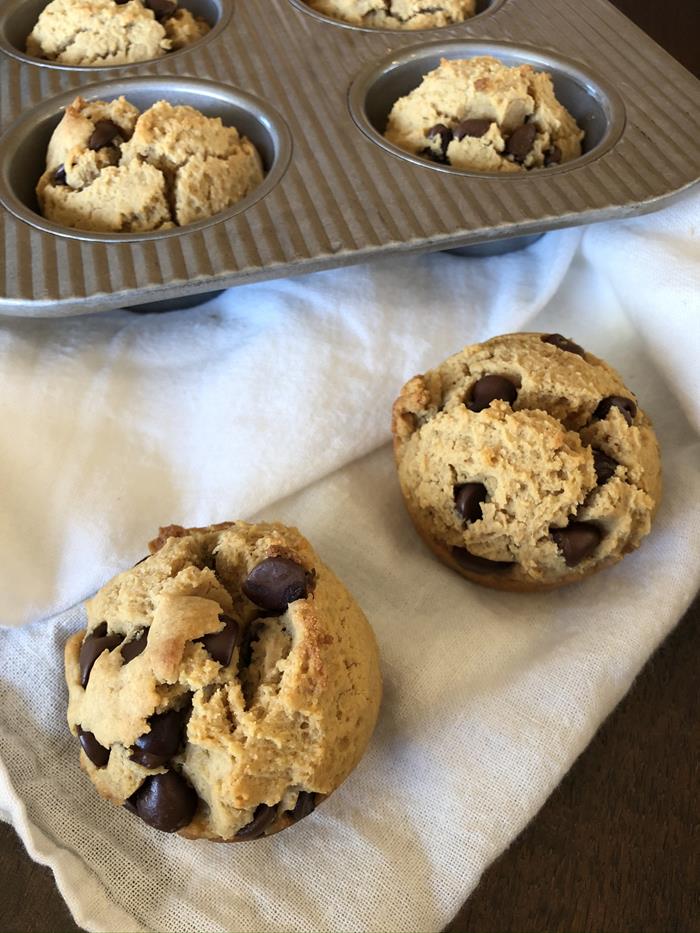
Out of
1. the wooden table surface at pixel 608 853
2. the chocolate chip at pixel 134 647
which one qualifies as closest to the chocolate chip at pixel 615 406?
the wooden table surface at pixel 608 853

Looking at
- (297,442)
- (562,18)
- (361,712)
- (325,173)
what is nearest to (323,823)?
(361,712)

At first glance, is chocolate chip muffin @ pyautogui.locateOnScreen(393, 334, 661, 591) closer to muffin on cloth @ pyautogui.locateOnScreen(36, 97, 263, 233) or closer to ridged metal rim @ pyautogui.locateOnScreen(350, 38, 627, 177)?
ridged metal rim @ pyautogui.locateOnScreen(350, 38, 627, 177)

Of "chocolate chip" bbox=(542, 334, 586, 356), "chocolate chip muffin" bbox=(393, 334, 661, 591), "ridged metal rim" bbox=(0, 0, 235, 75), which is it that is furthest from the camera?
"ridged metal rim" bbox=(0, 0, 235, 75)

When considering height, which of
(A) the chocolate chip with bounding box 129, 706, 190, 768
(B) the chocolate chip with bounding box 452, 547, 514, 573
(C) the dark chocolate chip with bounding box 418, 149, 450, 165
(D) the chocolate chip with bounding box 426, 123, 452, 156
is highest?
(D) the chocolate chip with bounding box 426, 123, 452, 156

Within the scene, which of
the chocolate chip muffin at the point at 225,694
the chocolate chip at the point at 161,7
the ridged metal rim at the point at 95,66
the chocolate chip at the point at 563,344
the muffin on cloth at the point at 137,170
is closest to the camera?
the chocolate chip muffin at the point at 225,694

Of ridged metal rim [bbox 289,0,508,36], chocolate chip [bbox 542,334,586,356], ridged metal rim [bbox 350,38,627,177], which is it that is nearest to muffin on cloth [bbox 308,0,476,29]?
ridged metal rim [bbox 289,0,508,36]

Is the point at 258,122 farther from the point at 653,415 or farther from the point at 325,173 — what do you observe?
the point at 653,415

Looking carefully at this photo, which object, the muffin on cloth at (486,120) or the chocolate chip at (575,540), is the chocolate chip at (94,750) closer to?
the chocolate chip at (575,540)
